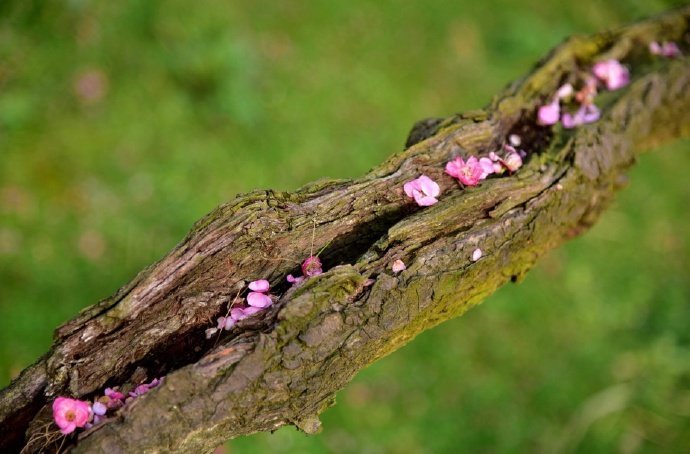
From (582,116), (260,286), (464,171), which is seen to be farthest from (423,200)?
(582,116)

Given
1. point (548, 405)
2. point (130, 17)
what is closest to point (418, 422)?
point (548, 405)

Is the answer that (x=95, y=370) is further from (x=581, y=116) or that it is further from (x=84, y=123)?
(x=84, y=123)

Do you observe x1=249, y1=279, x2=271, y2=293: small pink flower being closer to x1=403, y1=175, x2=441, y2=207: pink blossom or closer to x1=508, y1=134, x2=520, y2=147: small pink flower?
x1=403, y1=175, x2=441, y2=207: pink blossom

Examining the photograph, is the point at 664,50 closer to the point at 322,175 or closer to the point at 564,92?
the point at 564,92

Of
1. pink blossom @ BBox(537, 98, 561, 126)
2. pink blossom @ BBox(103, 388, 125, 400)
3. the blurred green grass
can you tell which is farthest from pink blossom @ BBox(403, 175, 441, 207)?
the blurred green grass

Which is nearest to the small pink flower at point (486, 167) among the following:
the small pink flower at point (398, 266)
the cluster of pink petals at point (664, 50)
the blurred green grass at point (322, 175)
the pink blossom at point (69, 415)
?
the small pink flower at point (398, 266)
